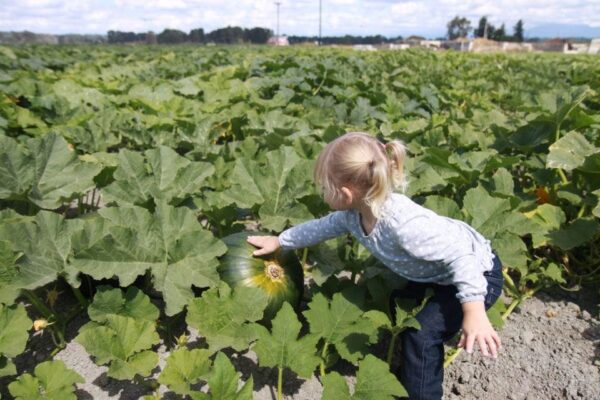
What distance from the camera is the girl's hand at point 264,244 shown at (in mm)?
2348

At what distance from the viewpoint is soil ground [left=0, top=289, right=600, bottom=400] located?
6.70 feet

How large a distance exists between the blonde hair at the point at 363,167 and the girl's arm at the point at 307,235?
327 millimetres

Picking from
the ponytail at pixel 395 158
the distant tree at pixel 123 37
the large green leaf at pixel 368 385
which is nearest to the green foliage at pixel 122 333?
the large green leaf at pixel 368 385

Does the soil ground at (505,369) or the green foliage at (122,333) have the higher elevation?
the green foliage at (122,333)

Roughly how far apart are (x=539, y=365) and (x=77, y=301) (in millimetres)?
2199

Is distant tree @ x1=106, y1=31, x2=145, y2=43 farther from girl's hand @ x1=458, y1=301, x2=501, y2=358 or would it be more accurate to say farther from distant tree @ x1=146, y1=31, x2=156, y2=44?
girl's hand @ x1=458, y1=301, x2=501, y2=358

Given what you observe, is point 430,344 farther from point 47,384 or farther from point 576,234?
point 47,384

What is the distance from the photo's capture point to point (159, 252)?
2.12 metres

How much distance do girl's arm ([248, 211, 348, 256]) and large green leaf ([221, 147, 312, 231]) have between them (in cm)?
8

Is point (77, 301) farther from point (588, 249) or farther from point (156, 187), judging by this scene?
point (588, 249)

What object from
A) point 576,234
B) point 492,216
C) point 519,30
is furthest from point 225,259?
point 519,30

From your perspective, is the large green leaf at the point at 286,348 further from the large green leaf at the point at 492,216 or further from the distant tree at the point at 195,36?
the distant tree at the point at 195,36

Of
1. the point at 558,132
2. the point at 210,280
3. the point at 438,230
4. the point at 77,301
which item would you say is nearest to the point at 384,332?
the point at 438,230

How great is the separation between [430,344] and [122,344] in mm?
1188
